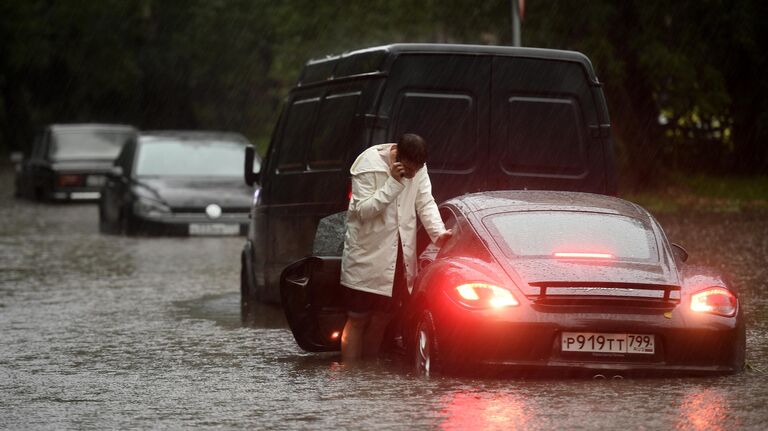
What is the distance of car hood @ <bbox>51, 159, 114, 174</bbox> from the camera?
3559cm

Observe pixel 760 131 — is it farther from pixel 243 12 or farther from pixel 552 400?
pixel 243 12

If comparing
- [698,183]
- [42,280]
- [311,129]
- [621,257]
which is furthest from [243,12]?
[621,257]

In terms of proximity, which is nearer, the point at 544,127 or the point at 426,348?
the point at 426,348

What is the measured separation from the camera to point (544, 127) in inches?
478

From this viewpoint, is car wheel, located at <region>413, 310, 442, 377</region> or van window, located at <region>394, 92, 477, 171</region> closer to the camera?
car wheel, located at <region>413, 310, 442, 377</region>

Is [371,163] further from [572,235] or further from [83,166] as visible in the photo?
[83,166]

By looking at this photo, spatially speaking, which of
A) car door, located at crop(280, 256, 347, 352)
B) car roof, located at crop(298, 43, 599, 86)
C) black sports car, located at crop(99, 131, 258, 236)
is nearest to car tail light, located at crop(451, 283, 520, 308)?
car door, located at crop(280, 256, 347, 352)

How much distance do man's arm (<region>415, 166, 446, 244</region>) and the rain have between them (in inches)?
36.3

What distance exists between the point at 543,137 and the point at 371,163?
2.21 m

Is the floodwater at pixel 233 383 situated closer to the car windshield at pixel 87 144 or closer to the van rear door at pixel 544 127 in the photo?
the van rear door at pixel 544 127

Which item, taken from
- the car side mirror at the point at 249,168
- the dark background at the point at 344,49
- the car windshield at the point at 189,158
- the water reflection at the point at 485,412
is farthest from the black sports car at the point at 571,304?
the dark background at the point at 344,49

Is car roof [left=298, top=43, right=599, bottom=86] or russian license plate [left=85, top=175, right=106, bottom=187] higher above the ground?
car roof [left=298, top=43, right=599, bottom=86]

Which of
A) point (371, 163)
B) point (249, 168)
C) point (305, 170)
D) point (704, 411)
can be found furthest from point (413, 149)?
point (249, 168)

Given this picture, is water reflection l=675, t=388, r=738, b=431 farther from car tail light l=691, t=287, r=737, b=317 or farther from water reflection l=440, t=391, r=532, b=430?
water reflection l=440, t=391, r=532, b=430
